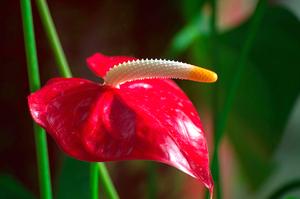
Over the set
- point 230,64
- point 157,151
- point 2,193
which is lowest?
point 2,193

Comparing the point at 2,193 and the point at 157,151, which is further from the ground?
the point at 157,151

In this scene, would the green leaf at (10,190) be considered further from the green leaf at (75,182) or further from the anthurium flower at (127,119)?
the anthurium flower at (127,119)

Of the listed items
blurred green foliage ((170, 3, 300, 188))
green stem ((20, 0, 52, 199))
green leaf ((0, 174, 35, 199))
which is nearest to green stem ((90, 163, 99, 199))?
green stem ((20, 0, 52, 199))

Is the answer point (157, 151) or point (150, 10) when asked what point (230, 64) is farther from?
point (157, 151)

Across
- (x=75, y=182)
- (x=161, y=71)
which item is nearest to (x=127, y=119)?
(x=161, y=71)

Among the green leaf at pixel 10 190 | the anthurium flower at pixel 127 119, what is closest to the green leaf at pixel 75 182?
the green leaf at pixel 10 190

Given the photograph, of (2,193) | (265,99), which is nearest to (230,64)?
(265,99)

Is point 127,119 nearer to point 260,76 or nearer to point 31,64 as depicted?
point 31,64
